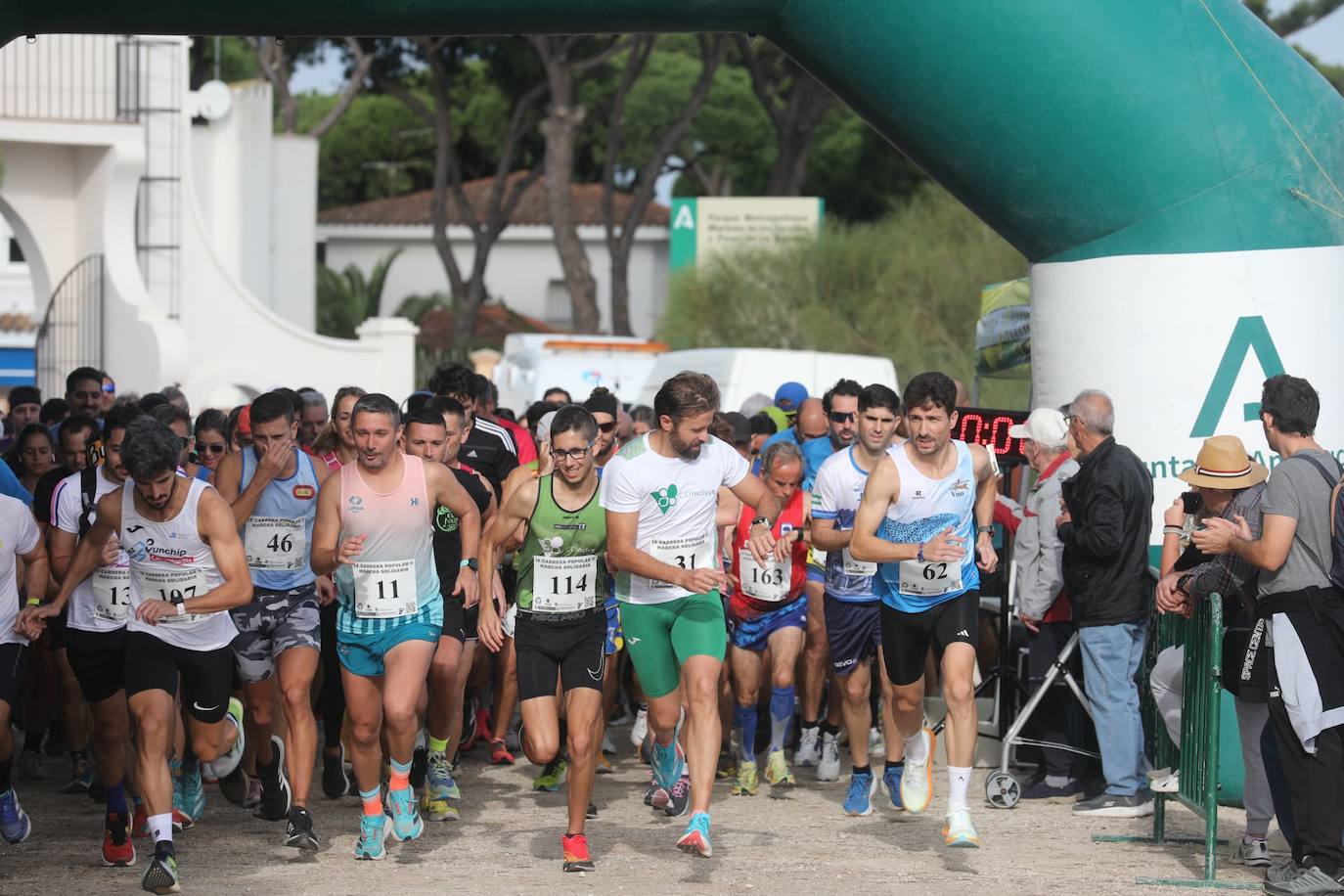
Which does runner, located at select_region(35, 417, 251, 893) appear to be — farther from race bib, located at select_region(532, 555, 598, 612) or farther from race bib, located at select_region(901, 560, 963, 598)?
race bib, located at select_region(901, 560, 963, 598)

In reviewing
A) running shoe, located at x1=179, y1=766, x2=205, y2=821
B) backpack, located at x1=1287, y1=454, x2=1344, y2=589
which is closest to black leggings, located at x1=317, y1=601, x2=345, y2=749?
running shoe, located at x1=179, y1=766, x2=205, y2=821

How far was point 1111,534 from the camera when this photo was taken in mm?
9117

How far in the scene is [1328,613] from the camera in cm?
741

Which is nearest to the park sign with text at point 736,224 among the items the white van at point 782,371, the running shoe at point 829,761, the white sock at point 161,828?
the white van at point 782,371

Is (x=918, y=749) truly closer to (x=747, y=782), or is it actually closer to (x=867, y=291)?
(x=747, y=782)

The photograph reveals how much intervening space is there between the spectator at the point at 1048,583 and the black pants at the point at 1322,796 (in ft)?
7.25

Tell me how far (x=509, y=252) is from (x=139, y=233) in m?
32.8

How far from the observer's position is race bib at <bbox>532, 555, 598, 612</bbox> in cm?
814

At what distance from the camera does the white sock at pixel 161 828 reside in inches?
294

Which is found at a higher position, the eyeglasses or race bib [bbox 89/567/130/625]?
the eyeglasses

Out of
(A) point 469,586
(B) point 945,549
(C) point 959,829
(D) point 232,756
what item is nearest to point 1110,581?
(B) point 945,549

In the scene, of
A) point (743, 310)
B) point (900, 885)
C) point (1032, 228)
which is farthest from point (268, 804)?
point (743, 310)

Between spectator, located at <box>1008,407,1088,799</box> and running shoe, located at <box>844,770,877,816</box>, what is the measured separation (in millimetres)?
1037

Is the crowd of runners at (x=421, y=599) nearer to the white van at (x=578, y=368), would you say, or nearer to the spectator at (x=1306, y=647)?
the spectator at (x=1306, y=647)
